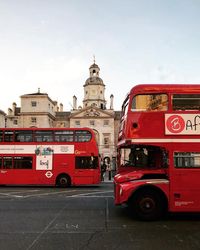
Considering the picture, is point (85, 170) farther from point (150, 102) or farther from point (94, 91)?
point (94, 91)

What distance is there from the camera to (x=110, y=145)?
3541 inches

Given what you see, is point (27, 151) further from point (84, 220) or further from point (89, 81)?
point (89, 81)

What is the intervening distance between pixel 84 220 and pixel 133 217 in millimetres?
1562

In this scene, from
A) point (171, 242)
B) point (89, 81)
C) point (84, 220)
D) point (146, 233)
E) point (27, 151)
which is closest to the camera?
point (171, 242)

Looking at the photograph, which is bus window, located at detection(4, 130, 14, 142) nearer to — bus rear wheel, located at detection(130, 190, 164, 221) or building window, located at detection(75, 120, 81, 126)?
bus rear wheel, located at detection(130, 190, 164, 221)

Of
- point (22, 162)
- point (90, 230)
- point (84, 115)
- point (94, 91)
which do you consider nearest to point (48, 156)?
point (22, 162)

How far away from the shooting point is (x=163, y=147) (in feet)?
37.8

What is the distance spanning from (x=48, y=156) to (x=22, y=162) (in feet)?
5.55

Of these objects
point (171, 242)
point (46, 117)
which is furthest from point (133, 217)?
point (46, 117)

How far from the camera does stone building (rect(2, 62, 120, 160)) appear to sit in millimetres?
87875

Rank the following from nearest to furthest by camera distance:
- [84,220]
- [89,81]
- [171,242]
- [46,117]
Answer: [171,242] → [84,220] → [46,117] → [89,81]

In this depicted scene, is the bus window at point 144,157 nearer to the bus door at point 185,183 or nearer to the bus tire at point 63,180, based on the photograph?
the bus door at point 185,183

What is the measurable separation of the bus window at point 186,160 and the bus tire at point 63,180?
14148 millimetres

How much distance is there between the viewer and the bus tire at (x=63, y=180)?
80.9 feet
